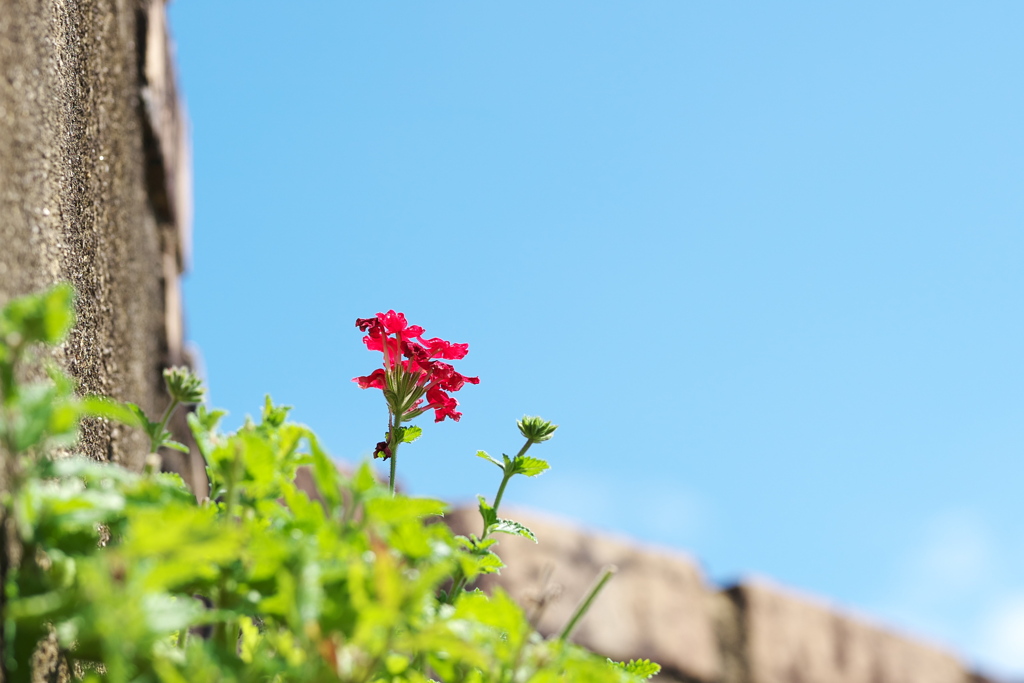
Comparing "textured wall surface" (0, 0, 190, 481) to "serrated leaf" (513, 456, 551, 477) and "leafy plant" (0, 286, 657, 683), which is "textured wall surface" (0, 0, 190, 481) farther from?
"serrated leaf" (513, 456, 551, 477)

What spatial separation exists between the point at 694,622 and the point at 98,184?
7.54 feet

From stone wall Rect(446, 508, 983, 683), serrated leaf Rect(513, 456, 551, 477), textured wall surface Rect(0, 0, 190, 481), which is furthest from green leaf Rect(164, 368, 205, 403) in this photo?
stone wall Rect(446, 508, 983, 683)

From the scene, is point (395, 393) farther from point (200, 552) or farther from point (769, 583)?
point (769, 583)

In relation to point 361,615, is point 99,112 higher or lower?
higher

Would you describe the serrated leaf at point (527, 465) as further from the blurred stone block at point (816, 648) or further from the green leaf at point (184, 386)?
the blurred stone block at point (816, 648)

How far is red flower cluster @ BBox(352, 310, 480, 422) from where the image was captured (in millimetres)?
1275

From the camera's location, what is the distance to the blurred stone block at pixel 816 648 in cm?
301

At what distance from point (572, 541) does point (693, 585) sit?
46 cm

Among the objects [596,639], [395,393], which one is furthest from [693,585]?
[395,393]

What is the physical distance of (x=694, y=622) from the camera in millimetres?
3027

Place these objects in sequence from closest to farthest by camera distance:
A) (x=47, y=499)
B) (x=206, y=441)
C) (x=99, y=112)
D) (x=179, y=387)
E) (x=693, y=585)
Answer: (x=47, y=499) < (x=206, y=441) < (x=179, y=387) < (x=99, y=112) < (x=693, y=585)

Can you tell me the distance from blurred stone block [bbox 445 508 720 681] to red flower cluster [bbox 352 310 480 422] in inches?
55.9

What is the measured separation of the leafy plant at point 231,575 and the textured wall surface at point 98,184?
0.23 m

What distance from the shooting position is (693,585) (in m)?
3.14
